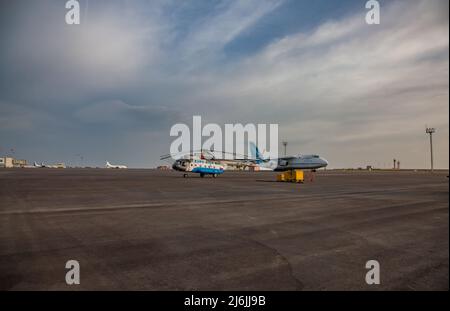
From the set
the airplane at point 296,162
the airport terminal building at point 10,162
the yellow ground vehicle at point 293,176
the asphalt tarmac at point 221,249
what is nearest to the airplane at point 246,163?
the airplane at point 296,162

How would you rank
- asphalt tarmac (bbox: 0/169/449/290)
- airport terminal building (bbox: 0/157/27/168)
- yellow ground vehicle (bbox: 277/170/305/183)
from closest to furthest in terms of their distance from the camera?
asphalt tarmac (bbox: 0/169/449/290)
yellow ground vehicle (bbox: 277/170/305/183)
airport terminal building (bbox: 0/157/27/168)

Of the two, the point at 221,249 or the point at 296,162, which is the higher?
the point at 296,162

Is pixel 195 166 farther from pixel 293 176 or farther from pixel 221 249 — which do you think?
pixel 221 249

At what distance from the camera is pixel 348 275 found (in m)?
5.00

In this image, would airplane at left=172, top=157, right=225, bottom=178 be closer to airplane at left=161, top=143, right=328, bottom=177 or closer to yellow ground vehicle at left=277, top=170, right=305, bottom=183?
airplane at left=161, top=143, right=328, bottom=177

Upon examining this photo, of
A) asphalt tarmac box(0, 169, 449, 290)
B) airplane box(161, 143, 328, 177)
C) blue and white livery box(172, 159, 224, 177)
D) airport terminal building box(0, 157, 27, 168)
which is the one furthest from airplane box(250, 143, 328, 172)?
airport terminal building box(0, 157, 27, 168)

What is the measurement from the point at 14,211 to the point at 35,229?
13.4 ft

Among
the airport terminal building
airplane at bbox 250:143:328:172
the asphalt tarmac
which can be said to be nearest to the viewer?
the asphalt tarmac

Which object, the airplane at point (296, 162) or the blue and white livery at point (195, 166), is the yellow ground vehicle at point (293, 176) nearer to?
the blue and white livery at point (195, 166)

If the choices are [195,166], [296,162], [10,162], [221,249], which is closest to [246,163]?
[296,162]

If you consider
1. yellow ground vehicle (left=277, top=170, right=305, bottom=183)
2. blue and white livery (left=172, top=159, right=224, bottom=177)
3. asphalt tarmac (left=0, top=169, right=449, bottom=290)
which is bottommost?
asphalt tarmac (left=0, top=169, right=449, bottom=290)

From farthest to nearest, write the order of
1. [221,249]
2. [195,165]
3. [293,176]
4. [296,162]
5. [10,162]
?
[10,162], [296,162], [195,165], [293,176], [221,249]
